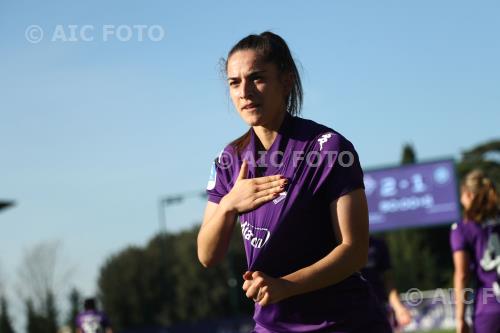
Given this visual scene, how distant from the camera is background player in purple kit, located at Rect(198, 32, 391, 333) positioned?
11.6ft

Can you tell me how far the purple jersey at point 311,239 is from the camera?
3.60 meters

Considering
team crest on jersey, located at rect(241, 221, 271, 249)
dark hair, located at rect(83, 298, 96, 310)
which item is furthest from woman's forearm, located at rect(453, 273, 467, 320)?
dark hair, located at rect(83, 298, 96, 310)

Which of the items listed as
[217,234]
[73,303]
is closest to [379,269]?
[217,234]

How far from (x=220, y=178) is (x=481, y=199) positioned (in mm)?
3664

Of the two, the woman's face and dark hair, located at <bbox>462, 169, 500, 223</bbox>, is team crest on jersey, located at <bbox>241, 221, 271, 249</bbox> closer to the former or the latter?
the woman's face

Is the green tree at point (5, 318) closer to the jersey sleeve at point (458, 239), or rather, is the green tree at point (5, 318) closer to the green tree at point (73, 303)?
the green tree at point (73, 303)

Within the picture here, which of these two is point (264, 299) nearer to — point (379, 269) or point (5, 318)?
point (379, 269)

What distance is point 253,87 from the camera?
12.0 feet

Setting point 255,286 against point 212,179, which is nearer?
point 255,286

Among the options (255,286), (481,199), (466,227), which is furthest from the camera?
(466,227)

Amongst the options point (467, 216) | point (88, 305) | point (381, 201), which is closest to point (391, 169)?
point (381, 201)

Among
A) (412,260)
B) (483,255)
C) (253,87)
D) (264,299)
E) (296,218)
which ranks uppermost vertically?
(253,87)

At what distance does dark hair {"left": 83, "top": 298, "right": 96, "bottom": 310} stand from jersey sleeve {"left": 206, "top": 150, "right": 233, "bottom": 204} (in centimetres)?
1590

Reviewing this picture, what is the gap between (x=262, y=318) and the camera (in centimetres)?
371
